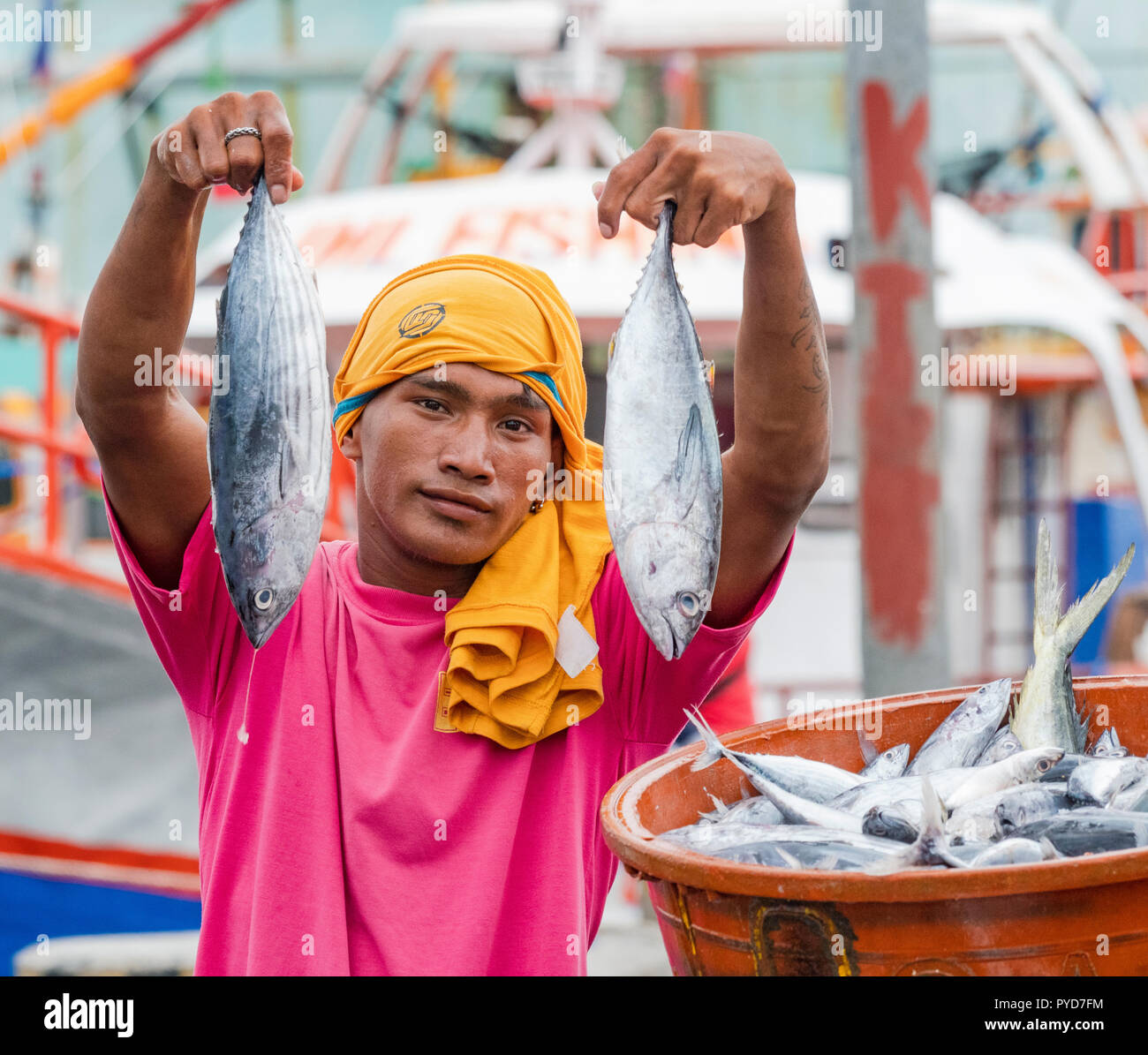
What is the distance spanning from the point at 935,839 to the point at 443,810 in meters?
0.64

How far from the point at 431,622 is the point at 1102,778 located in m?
0.91

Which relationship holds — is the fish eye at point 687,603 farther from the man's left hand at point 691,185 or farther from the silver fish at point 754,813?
the man's left hand at point 691,185

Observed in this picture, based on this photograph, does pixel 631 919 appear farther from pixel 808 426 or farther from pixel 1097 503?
pixel 808 426

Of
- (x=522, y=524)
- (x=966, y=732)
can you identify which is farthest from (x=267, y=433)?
(x=966, y=732)

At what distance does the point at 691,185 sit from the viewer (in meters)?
1.39

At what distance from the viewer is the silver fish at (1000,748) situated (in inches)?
66.9

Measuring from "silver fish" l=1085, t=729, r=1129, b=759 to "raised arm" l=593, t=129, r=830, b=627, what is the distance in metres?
0.54

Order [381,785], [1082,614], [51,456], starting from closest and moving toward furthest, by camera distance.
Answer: [381,785], [1082,614], [51,456]

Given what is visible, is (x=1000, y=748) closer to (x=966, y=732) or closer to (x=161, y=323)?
(x=966, y=732)

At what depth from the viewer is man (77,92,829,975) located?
154 centimetres

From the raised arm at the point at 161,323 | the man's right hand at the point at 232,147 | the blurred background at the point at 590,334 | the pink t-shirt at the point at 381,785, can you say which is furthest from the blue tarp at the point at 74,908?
the man's right hand at the point at 232,147

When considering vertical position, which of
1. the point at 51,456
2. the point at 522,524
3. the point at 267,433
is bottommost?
the point at 522,524

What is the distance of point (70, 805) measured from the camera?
236 inches

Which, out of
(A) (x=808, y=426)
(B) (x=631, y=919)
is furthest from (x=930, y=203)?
(B) (x=631, y=919)
